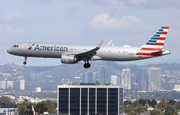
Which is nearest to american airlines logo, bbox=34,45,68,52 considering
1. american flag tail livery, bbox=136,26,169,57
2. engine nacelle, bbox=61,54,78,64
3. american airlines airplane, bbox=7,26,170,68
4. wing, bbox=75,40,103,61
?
american airlines airplane, bbox=7,26,170,68

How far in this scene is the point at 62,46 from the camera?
413ft

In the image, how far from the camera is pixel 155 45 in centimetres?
13100

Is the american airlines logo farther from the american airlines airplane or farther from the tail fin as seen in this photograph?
the tail fin

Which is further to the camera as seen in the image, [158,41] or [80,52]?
[158,41]

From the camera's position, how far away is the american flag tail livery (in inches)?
5016

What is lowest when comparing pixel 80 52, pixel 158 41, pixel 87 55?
pixel 87 55

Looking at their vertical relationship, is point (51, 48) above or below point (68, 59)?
above

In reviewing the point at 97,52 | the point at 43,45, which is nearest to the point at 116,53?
the point at 97,52

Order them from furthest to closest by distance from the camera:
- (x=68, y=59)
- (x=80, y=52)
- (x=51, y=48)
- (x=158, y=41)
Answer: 1. (x=158, y=41)
2. (x=80, y=52)
3. (x=51, y=48)
4. (x=68, y=59)

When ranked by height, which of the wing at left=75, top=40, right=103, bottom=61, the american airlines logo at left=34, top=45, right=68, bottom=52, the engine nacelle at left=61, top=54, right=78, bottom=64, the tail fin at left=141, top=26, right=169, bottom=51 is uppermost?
the tail fin at left=141, top=26, right=169, bottom=51

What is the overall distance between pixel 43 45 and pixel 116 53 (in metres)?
11.9

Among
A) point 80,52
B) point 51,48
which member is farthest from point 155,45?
point 51,48

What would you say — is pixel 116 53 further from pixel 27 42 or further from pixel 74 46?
pixel 27 42

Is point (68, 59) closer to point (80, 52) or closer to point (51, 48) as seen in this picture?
point (80, 52)
